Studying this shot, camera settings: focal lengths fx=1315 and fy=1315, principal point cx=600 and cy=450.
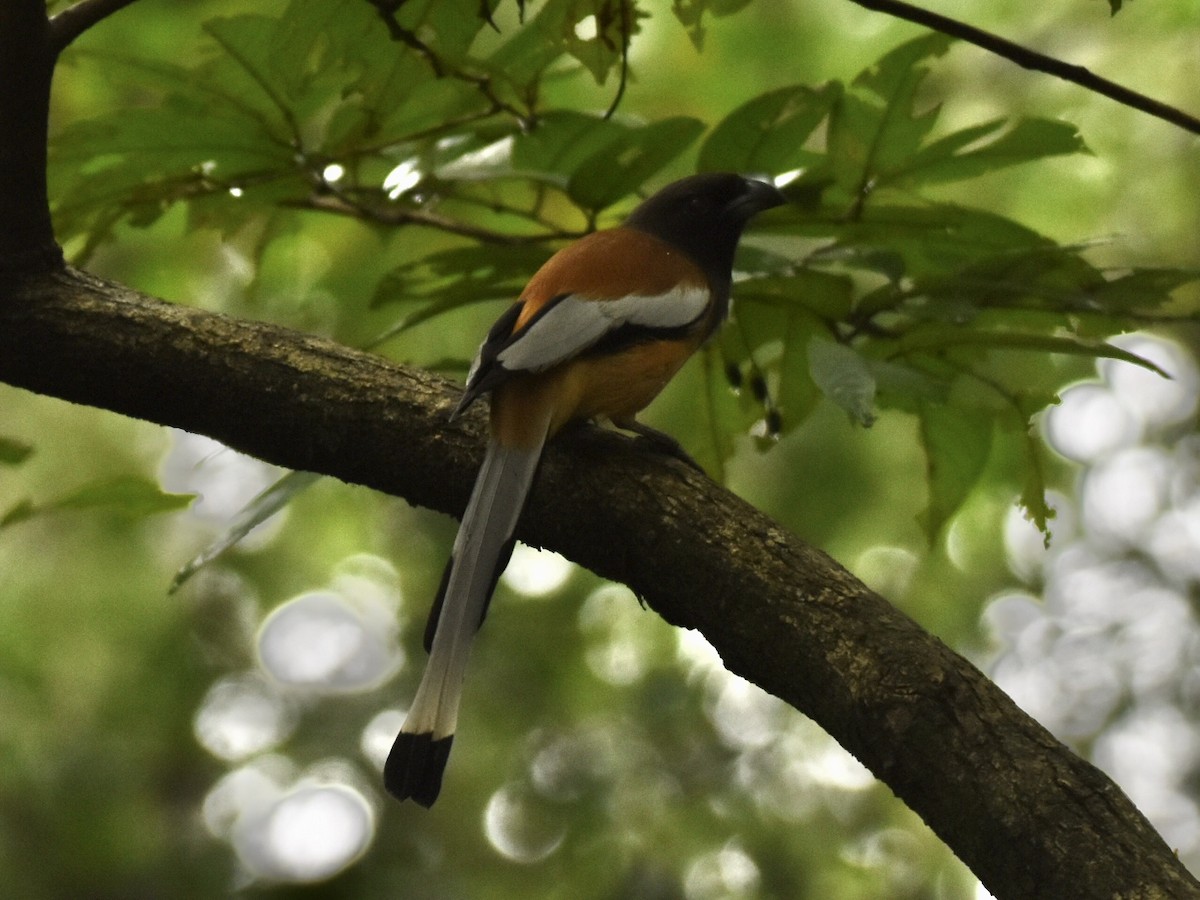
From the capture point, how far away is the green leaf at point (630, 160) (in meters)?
2.87

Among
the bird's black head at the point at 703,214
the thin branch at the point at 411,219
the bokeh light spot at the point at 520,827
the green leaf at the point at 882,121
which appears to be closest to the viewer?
the green leaf at the point at 882,121

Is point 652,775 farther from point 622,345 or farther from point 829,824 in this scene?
point 622,345

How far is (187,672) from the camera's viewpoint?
24.8 feet

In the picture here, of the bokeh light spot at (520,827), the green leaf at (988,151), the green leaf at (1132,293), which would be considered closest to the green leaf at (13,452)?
the green leaf at (988,151)

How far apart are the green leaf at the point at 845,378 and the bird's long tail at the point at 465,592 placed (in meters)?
0.65

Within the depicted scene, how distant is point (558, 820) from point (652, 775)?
0.61 metres

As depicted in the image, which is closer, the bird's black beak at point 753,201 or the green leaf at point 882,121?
the green leaf at point 882,121

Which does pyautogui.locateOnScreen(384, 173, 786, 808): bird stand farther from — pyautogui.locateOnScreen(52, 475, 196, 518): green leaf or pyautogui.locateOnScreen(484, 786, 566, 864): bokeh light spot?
pyautogui.locateOnScreen(484, 786, 566, 864): bokeh light spot

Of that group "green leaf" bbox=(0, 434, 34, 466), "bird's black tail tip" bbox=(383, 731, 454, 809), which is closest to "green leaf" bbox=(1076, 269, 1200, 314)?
"bird's black tail tip" bbox=(383, 731, 454, 809)

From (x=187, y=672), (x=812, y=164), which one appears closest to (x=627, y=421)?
(x=812, y=164)

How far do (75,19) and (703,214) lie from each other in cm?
196

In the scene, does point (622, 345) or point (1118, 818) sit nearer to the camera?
point (1118, 818)

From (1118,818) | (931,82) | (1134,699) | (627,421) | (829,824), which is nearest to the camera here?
(1118,818)

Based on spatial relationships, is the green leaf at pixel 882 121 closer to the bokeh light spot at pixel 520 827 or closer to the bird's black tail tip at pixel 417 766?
the bird's black tail tip at pixel 417 766
